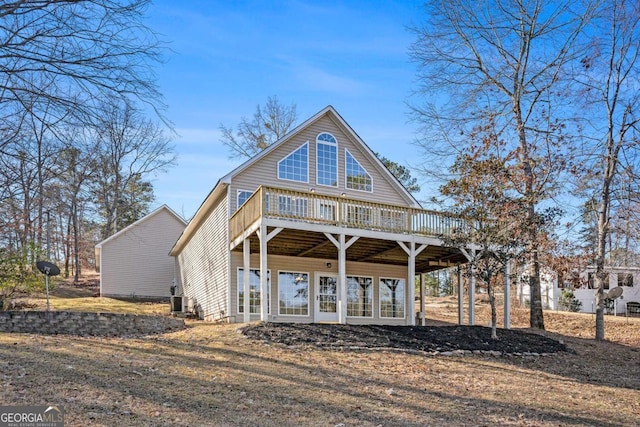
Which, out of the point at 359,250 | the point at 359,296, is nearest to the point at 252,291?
the point at 359,250

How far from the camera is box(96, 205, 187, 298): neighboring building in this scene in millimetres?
27484

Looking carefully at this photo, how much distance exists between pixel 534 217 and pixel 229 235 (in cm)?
909

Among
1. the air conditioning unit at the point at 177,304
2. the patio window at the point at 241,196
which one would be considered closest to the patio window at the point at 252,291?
the patio window at the point at 241,196

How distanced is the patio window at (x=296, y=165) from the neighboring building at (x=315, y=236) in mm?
34

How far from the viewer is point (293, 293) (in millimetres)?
18031

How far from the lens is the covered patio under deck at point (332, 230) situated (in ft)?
46.7

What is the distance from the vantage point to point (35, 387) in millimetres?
7070

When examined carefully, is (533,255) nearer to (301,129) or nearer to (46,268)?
(301,129)

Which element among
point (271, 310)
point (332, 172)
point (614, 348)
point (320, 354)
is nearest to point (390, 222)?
point (332, 172)

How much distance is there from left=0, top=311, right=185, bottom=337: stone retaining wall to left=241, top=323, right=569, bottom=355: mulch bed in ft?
14.1

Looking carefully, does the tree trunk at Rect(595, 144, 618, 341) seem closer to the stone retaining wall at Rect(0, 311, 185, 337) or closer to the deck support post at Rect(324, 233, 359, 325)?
the deck support post at Rect(324, 233, 359, 325)

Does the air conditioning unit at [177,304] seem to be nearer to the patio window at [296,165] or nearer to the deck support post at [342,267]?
the patio window at [296,165]

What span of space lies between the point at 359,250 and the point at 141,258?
15.1m

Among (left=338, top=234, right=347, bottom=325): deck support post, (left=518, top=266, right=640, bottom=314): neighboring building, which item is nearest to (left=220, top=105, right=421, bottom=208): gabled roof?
(left=338, top=234, right=347, bottom=325): deck support post
